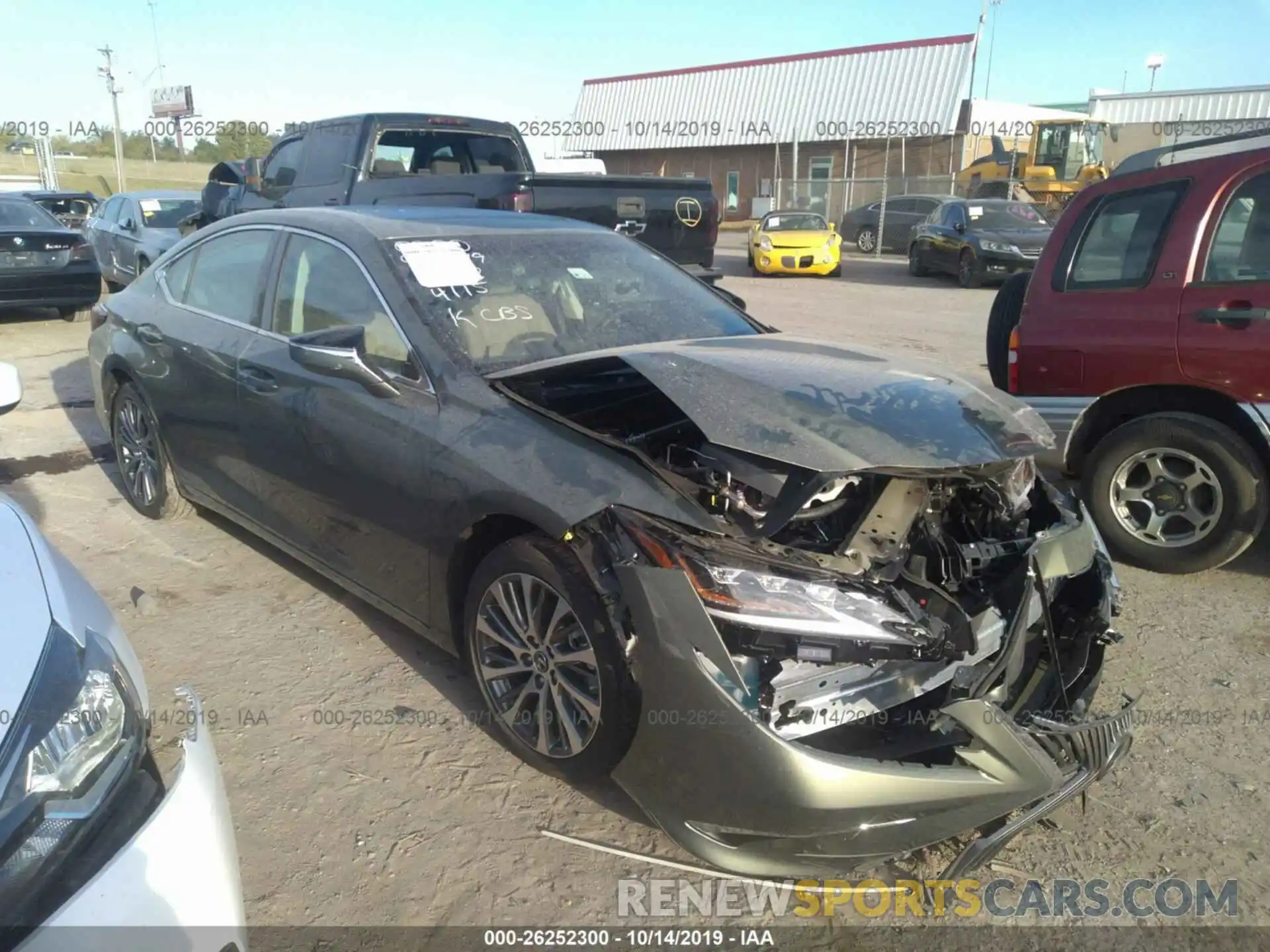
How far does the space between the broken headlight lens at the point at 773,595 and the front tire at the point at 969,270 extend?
53.2 ft

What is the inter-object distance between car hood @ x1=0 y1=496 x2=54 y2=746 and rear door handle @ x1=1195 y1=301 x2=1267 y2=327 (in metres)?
4.54

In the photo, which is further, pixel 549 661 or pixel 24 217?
pixel 24 217

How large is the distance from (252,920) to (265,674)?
4.18 ft

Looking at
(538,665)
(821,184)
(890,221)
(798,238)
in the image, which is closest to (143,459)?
(538,665)

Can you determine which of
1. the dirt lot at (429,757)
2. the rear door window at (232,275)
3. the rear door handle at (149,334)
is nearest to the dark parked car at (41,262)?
the dirt lot at (429,757)

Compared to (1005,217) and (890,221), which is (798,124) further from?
(1005,217)

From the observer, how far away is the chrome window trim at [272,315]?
125 inches

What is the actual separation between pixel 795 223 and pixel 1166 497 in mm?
16712

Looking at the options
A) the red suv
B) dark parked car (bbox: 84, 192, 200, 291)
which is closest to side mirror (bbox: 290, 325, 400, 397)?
the red suv

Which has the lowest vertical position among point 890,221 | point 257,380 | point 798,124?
point 257,380

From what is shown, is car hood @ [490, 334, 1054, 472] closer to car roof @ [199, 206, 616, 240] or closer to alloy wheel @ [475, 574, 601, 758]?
alloy wheel @ [475, 574, 601, 758]

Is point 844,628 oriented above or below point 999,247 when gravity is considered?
below

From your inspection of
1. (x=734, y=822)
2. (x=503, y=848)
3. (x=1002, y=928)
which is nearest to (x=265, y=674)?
(x=503, y=848)

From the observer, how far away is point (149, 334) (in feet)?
15.1
